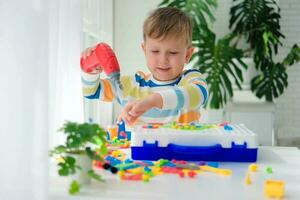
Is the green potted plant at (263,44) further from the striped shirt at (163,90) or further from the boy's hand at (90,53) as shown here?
the boy's hand at (90,53)

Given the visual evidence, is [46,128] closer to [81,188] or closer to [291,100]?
[81,188]

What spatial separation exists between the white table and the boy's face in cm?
49

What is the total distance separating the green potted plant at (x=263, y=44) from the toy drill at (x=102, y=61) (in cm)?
322

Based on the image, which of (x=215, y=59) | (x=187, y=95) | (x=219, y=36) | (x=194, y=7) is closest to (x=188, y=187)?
(x=187, y=95)

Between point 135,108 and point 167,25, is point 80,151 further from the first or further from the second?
point 167,25

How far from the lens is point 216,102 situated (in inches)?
152

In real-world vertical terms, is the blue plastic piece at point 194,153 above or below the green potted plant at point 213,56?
below

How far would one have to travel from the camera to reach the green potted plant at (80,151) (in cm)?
68

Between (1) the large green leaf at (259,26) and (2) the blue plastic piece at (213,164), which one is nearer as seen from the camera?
(2) the blue plastic piece at (213,164)

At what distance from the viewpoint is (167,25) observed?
4.00ft

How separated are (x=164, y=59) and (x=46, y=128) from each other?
0.60m

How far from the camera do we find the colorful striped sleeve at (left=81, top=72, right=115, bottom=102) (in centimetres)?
123

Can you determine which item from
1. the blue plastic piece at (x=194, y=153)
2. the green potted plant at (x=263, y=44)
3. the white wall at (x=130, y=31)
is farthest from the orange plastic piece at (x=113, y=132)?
the white wall at (x=130, y=31)

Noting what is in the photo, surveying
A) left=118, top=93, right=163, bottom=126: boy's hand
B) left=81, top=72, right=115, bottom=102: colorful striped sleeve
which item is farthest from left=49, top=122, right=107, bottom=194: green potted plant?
left=81, top=72, right=115, bottom=102: colorful striped sleeve
